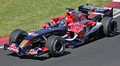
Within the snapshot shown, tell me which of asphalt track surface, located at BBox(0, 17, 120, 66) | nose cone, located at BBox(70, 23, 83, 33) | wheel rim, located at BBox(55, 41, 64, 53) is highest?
nose cone, located at BBox(70, 23, 83, 33)

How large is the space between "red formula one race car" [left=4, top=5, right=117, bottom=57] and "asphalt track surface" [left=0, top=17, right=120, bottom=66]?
308 millimetres

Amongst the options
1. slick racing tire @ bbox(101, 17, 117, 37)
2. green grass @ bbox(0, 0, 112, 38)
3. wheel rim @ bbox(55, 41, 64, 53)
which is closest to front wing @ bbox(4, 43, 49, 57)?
wheel rim @ bbox(55, 41, 64, 53)

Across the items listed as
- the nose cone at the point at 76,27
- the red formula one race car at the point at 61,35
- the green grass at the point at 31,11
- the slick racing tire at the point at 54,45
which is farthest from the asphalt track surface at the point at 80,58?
the green grass at the point at 31,11

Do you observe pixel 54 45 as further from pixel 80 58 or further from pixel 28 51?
pixel 80 58

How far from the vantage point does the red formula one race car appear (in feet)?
25.7

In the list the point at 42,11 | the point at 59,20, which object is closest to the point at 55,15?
the point at 42,11

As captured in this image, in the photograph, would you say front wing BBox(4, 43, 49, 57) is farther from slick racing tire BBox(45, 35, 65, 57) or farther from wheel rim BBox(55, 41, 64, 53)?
wheel rim BBox(55, 41, 64, 53)

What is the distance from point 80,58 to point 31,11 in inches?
404

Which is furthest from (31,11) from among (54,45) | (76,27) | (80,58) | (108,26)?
(80,58)

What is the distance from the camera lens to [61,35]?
9.12 m

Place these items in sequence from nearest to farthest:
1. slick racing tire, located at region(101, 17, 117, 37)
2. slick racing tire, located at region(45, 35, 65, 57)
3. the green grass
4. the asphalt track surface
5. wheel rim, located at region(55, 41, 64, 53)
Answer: the asphalt track surface
slick racing tire, located at region(45, 35, 65, 57)
wheel rim, located at region(55, 41, 64, 53)
slick racing tire, located at region(101, 17, 117, 37)
the green grass

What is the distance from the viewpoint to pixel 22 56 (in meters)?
8.36

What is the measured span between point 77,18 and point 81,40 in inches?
45.8

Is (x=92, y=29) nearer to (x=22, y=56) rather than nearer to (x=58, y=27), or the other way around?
(x=58, y=27)
